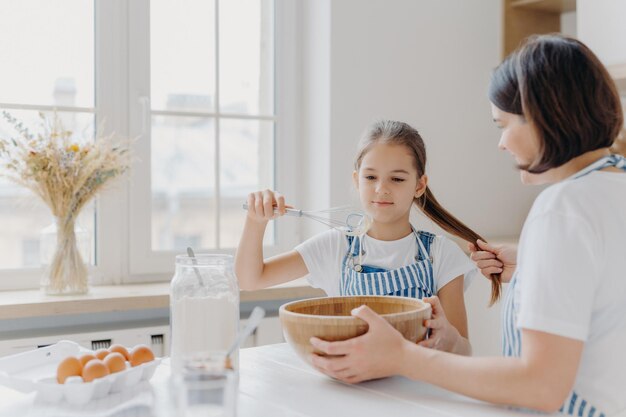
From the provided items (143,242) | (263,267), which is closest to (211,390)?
(263,267)

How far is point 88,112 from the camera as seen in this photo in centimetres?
Result: 236

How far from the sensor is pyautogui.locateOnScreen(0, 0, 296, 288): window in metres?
2.29

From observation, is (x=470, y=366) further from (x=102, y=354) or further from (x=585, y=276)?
(x=102, y=354)

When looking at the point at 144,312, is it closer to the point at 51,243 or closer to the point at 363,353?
the point at 51,243

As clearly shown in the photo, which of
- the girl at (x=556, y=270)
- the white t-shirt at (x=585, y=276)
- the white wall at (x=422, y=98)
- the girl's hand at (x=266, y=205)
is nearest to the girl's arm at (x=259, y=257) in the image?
the girl's hand at (x=266, y=205)

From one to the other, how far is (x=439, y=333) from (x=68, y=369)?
57 cm

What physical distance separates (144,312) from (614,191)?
1.63 m

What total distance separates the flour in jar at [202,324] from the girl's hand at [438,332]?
30cm

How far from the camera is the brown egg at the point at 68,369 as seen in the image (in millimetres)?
1046

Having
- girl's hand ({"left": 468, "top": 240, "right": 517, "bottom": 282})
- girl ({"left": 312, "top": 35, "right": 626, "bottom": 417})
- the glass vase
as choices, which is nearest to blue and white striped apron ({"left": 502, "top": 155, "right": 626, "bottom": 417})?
girl ({"left": 312, "top": 35, "right": 626, "bottom": 417})

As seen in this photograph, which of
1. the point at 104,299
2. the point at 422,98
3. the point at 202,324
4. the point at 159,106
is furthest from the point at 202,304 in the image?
the point at 422,98

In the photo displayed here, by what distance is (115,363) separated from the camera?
1.06 metres

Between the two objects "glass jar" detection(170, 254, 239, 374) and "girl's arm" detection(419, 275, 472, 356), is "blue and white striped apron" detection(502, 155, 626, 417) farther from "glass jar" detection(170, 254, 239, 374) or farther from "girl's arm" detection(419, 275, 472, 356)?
"glass jar" detection(170, 254, 239, 374)

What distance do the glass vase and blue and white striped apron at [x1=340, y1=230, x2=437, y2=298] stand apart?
90 centimetres
